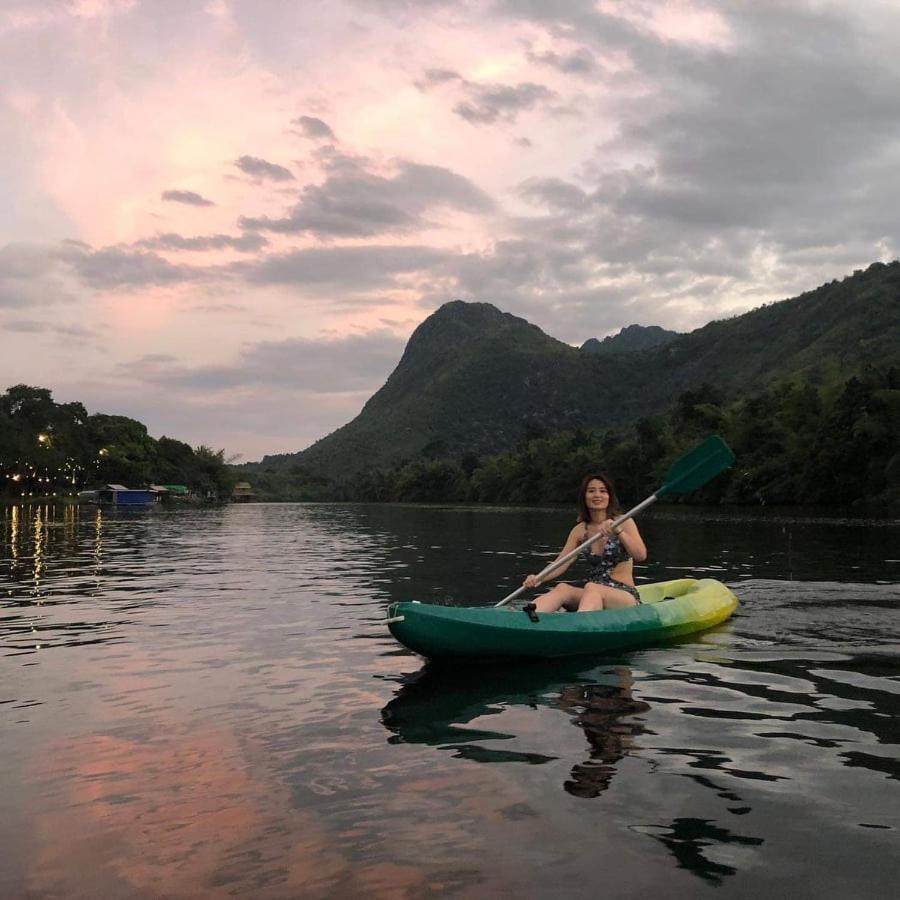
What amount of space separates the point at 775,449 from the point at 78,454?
105 meters

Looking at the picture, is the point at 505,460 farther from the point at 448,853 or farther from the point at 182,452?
the point at 448,853

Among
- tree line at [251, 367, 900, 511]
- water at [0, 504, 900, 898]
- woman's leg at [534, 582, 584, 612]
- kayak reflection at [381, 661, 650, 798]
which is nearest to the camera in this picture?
water at [0, 504, 900, 898]

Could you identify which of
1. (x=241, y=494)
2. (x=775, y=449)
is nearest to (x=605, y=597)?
(x=775, y=449)

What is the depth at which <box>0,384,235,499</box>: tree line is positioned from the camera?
117 m

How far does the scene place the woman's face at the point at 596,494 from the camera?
10789 millimetres

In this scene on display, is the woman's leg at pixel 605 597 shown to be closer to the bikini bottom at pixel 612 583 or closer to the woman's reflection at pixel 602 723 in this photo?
the bikini bottom at pixel 612 583

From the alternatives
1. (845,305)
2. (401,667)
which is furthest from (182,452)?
(401,667)

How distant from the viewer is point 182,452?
171 meters

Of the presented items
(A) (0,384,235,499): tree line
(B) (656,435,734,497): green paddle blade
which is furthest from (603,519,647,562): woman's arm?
(A) (0,384,235,499): tree line

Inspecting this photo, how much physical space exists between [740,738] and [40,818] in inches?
200

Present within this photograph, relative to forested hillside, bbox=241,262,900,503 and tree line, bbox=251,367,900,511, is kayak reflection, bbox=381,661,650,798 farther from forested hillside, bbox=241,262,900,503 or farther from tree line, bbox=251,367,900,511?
forested hillside, bbox=241,262,900,503

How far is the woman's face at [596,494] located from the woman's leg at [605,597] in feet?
3.24

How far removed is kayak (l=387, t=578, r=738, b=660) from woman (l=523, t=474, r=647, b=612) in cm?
29

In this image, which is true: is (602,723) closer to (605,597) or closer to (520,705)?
(520,705)
